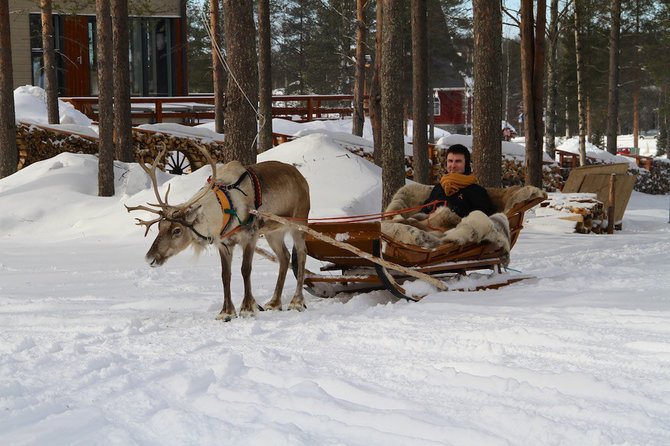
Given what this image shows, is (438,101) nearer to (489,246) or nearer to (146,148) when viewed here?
(146,148)

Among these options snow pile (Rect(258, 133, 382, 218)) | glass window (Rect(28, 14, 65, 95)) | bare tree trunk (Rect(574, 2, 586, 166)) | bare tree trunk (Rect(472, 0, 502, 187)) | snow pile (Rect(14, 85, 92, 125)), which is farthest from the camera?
glass window (Rect(28, 14, 65, 95))

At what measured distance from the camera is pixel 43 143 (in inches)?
850

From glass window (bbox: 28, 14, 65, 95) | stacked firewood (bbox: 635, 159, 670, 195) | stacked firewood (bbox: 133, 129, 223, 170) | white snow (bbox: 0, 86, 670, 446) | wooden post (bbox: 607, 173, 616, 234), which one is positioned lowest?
stacked firewood (bbox: 635, 159, 670, 195)

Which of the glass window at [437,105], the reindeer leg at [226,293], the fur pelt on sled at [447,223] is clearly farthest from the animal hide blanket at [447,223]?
the glass window at [437,105]

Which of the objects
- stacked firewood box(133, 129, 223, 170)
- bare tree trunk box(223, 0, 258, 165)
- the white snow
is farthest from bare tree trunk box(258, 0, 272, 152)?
the white snow

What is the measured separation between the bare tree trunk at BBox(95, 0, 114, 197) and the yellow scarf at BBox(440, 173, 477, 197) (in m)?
10.6

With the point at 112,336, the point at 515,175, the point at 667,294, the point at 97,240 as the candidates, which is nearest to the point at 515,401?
the point at 112,336

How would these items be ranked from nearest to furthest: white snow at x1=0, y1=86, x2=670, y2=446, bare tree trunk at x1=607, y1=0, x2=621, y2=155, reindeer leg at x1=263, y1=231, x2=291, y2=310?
white snow at x1=0, y1=86, x2=670, y2=446
reindeer leg at x1=263, y1=231, x2=291, y2=310
bare tree trunk at x1=607, y1=0, x2=621, y2=155

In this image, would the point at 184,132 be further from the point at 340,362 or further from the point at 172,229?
the point at 340,362

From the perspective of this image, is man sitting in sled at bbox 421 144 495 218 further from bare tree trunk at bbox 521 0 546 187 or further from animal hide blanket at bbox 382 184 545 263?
bare tree trunk at bbox 521 0 546 187

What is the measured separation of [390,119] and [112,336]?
25.5 feet

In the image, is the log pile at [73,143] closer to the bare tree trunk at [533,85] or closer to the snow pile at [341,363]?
the bare tree trunk at [533,85]

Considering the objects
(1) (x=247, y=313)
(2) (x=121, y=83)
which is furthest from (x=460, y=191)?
(2) (x=121, y=83)

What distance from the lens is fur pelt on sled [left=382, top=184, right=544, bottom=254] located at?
8.12 m
